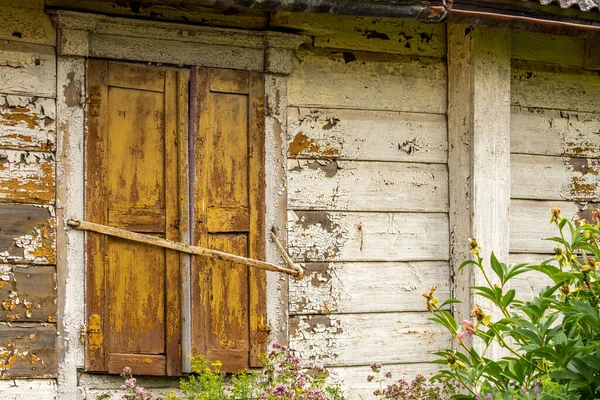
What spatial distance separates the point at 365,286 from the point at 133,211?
4.88 feet

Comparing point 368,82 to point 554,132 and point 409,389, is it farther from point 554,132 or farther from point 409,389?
point 409,389

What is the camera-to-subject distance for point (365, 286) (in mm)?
5469

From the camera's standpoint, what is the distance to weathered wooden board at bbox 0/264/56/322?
15.1ft

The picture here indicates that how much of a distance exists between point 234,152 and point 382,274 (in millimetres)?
1187

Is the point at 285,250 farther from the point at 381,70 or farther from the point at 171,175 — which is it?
the point at 381,70

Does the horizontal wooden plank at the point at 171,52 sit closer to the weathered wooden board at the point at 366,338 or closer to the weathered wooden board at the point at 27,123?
the weathered wooden board at the point at 27,123

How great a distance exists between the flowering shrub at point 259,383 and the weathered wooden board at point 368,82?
1.54 m

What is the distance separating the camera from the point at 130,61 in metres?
4.98

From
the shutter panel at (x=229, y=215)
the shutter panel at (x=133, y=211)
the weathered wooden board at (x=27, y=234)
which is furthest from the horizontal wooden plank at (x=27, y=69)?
the shutter panel at (x=229, y=215)

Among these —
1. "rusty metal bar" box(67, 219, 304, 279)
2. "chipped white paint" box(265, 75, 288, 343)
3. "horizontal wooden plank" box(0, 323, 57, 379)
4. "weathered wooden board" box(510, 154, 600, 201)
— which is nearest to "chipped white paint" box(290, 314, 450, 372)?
"chipped white paint" box(265, 75, 288, 343)

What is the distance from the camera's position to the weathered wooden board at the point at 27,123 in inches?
183

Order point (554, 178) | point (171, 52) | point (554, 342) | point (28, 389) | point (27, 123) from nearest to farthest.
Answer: point (554, 342), point (28, 389), point (27, 123), point (171, 52), point (554, 178)

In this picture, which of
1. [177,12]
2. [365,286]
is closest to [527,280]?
[365,286]

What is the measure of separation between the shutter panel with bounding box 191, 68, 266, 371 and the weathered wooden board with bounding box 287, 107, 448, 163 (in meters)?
0.27
